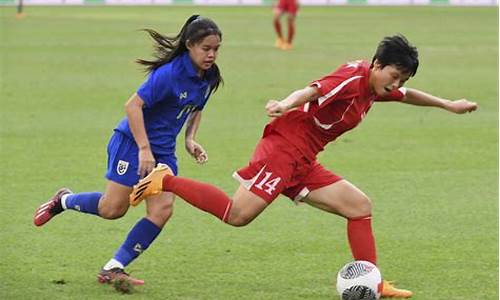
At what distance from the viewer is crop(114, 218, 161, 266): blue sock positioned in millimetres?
7332

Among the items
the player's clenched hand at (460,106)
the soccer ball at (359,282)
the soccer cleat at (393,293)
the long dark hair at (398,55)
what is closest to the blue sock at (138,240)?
the soccer ball at (359,282)

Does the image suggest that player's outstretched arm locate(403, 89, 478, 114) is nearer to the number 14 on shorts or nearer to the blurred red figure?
the number 14 on shorts

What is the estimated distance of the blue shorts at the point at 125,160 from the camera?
24.0 ft

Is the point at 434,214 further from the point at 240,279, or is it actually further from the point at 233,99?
the point at 233,99

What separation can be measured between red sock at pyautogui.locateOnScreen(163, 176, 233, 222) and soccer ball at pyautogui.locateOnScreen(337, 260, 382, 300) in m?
0.80

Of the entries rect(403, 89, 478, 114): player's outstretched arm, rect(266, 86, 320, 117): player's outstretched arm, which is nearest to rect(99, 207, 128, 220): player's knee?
rect(266, 86, 320, 117): player's outstretched arm

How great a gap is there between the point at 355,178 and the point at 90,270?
Answer: 4249 mm

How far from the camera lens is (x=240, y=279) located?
298 inches

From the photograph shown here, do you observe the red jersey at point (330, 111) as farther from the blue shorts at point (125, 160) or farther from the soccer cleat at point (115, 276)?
the soccer cleat at point (115, 276)

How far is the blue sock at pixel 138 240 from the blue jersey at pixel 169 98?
47 cm

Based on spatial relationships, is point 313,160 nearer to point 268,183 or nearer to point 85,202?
point 268,183

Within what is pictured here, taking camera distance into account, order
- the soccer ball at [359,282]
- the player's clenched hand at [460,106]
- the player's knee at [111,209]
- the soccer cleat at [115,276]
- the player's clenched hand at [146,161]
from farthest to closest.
Result: the player's clenched hand at [460,106]
the player's knee at [111,209]
the soccer cleat at [115,276]
the player's clenched hand at [146,161]
the soccer ball at [359,282]

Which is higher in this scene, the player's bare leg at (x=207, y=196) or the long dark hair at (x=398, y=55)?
→ the long dark hair at (x=398, y=55)

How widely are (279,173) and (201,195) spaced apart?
51cm
